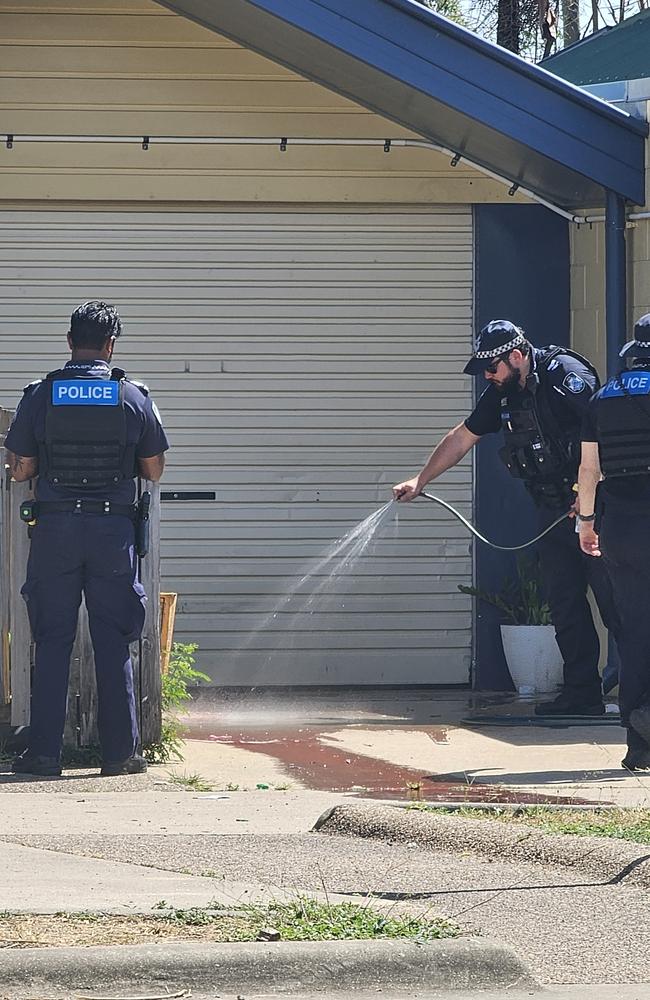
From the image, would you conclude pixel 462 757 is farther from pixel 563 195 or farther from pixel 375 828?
pixel 563 195

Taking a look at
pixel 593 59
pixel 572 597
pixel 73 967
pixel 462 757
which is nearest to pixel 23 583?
pixel 462 757

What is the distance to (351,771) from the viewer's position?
26.1 ft

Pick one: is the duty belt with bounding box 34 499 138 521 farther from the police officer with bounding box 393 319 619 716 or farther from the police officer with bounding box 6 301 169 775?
the police officer with bounding box 393 319 619 716

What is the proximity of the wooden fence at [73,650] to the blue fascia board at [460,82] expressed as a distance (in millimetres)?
3149

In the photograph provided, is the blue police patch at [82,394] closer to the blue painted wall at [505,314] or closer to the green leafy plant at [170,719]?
the green leafy plant at [170,719]

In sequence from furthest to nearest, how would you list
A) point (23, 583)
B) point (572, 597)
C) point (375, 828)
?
point (572, 597)
point (23, 583)
point (375, 828)

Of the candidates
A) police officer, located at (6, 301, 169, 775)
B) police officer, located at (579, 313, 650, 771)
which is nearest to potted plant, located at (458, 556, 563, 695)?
police officer, located at (579, 313, 650, 771)

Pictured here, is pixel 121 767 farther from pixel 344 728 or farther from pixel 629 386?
pixel 629 386

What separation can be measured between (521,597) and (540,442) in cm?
208

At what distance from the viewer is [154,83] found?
11031mm

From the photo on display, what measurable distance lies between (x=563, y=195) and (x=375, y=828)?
5.78 metres

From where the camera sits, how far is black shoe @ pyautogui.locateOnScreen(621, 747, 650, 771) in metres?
7.48

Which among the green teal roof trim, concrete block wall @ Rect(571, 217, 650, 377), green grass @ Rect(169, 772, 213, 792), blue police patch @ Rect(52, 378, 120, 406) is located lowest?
green grass @ Rect(169, 772, 213, 792)

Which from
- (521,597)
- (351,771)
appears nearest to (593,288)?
(521,597)
